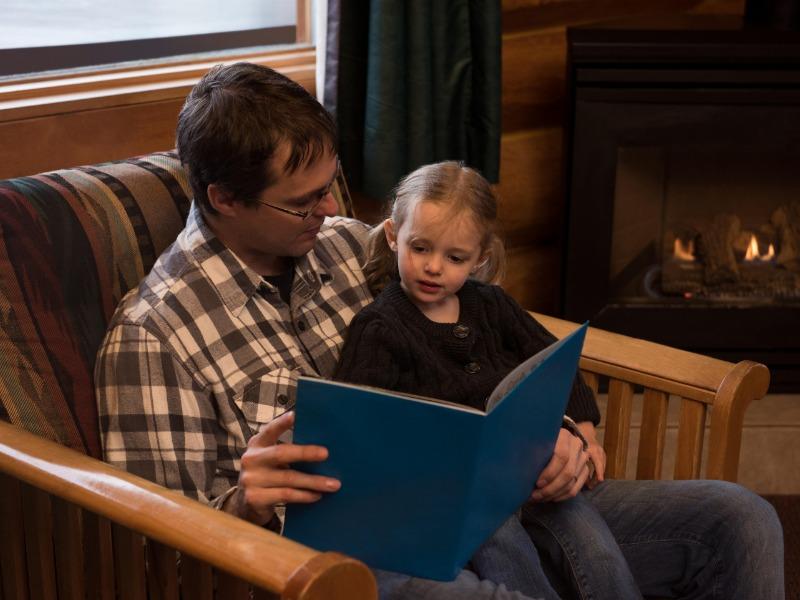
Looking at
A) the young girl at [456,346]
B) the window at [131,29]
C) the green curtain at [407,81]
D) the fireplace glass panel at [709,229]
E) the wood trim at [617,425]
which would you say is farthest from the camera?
the fireplace glass panel at [709,229]

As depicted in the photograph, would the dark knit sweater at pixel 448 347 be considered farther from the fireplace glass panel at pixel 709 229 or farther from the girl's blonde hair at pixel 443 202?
the fireplace glass panel at pixel 709 229

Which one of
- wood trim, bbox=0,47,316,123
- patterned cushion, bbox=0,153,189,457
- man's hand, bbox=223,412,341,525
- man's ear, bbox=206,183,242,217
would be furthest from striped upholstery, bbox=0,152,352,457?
wood trim, bbox=0,47,316,123

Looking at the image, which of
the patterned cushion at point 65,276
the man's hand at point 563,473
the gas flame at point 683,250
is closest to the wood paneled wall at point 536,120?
the gas flame at point 683,250

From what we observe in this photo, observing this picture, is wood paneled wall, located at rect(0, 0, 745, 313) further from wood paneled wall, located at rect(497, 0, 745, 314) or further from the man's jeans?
the man's jeans

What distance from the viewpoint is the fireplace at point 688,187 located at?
242cm

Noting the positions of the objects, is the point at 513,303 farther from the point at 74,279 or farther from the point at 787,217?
the point at 787,217

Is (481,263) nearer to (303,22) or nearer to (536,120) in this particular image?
(303,22)

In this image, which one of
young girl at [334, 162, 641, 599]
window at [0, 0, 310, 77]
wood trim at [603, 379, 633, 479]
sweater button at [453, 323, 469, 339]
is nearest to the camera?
young girl at [334, 162, 641, 599]

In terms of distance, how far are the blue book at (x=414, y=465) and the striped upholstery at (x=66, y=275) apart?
0.36 m

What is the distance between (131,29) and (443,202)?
1004 millimetres

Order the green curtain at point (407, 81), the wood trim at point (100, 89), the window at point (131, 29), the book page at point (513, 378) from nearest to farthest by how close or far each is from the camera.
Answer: the book page at point (513, 378)
the wood trim at point (100, 89)
the window at point (131, 29)
the green curtain at point (407, 81)

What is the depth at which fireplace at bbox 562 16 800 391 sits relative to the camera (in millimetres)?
2422

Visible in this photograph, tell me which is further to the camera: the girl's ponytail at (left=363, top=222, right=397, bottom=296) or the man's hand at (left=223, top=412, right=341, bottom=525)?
the girl's ponytail at (left=363, top=222, right=397, bottom=296)

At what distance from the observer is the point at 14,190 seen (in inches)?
56.9
